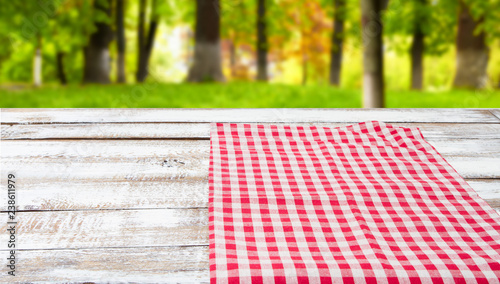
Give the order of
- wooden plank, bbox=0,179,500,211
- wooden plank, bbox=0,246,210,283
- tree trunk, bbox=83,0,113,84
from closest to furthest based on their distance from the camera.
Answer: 1. wooden plank, bbox=0,246,210,283
2. wooden plank, bbox=0,179,500,211
3. tree trunk, bbox=83,0,113,84

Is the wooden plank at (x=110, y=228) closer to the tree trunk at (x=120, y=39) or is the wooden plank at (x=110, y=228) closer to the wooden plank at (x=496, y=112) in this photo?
the wooden plank at (x=496, y=112)

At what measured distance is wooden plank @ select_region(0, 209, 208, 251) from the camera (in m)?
0.97

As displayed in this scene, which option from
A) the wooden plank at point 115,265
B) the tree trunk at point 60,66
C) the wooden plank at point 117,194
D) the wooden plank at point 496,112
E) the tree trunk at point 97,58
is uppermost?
the wooden plank at point 117,194

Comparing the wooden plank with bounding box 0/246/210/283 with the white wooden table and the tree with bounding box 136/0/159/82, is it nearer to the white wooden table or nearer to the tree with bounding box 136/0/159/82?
the white wooden table

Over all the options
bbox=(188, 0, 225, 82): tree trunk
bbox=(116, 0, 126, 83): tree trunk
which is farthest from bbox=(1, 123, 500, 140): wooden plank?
bbox=(116, 0, 126, 83): tree trunk

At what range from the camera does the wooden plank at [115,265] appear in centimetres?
86

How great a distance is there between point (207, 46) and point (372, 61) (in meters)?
4.73

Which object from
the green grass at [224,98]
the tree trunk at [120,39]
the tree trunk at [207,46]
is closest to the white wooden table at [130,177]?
the green grass at [224,98]

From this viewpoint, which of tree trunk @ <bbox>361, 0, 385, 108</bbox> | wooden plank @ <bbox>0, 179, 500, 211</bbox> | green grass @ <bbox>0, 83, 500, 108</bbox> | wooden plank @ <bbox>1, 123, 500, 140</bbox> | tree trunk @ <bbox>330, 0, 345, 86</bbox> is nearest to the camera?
wooden plank @ <bbox>0, 179, 500, 211</bbox>

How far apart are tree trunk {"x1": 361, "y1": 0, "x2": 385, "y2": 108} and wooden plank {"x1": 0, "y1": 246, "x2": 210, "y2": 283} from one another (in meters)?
3.93

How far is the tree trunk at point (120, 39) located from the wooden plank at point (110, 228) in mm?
10510

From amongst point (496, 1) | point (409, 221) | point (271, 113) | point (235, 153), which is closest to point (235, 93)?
point (496, 1)

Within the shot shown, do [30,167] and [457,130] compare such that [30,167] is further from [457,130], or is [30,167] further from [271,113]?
[457,130]

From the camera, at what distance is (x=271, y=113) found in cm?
199
